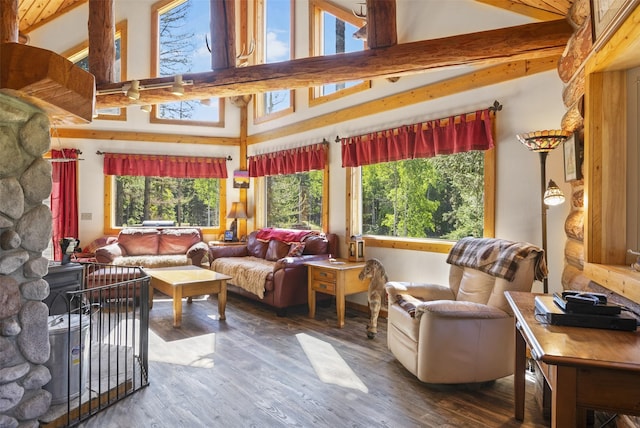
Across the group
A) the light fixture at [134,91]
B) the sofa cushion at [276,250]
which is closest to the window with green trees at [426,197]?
the sofa cushion at [276,250]

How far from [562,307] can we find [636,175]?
898 millimetres

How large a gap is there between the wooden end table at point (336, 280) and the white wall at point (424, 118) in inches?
17.9

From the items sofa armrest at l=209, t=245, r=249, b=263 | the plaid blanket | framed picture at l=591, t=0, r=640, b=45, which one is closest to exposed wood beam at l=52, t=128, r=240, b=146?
sofa armrest at l=209, t=245, r=249, b=263

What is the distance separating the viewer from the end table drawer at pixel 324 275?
431 centimetres

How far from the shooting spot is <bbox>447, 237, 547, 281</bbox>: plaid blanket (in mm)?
2740

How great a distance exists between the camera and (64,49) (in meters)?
6.46

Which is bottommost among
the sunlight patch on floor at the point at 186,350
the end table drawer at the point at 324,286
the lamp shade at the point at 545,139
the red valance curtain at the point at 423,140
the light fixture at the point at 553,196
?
the sunlight patch on floor at the point at 186,350

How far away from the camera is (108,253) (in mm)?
5457

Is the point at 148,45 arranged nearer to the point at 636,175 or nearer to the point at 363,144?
the point at 363,144

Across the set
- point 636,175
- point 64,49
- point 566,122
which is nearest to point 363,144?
point 566,122


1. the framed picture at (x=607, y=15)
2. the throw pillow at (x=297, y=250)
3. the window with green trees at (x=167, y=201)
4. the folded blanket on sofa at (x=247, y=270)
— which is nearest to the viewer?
the framed picture at (x=607, y=15)

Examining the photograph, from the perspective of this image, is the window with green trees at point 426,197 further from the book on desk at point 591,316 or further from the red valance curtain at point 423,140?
the book on desk at point 591,316

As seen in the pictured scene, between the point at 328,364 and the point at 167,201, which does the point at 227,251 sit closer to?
the point at 167,201

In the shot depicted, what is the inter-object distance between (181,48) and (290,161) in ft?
10.3
